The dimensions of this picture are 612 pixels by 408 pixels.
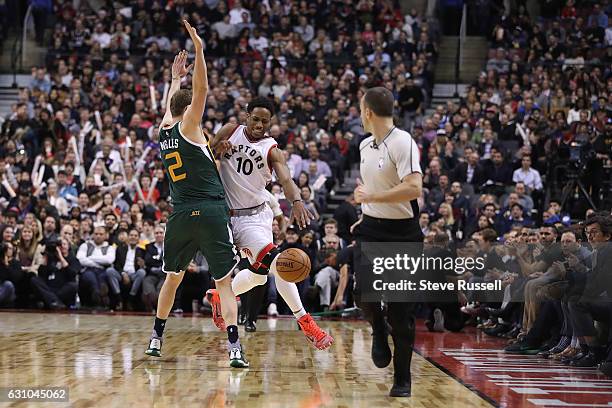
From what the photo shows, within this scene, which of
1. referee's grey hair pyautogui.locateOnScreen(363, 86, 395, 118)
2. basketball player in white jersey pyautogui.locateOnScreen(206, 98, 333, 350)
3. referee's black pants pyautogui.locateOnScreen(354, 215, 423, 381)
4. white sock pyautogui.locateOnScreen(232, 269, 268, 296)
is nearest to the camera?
referee's black pants pyautogui.locateOnScreen(354, 215, 423, 381)

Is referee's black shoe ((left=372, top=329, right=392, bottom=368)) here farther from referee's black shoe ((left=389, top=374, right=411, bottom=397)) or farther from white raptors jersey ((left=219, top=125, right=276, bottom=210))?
white raptors jersey ((left=219, top=125, right=276, bottom=210))

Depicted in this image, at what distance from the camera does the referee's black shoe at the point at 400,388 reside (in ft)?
19.2

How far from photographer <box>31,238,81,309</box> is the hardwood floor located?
3934mm

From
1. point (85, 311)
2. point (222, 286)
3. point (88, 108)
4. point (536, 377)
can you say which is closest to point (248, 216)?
point (222, 286)

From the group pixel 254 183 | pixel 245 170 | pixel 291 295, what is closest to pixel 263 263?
pixel 291 295

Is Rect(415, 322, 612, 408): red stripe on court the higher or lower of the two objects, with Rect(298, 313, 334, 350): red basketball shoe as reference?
lower

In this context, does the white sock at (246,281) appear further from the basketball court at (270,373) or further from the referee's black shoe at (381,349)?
the referee's black shoe at (381,349)

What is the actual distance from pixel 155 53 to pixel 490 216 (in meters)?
10.3

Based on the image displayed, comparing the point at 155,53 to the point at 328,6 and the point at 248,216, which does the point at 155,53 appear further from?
the point at 248,216

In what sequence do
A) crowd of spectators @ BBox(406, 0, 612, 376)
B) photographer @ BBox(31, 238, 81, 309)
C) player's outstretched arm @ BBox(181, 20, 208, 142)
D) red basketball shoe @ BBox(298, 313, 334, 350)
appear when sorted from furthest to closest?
photographer @ BBox(31, 238, 81, 309), crowd of spectators @ BBox(406, 0, 612, 376), red basketball shoe @ BBox(298, 313, 334, 350), player's outstretched arm @ BBox(181, 20, 208, 142)

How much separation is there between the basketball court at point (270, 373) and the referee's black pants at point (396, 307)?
26cm

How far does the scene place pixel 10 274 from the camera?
14375mm

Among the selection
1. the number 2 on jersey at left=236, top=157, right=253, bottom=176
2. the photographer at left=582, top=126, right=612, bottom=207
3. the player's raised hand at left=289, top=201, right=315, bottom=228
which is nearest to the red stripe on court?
the player's raised hand at left=289, top=201, right=315, bottom=228

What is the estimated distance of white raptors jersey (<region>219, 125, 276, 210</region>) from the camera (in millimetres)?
7734
